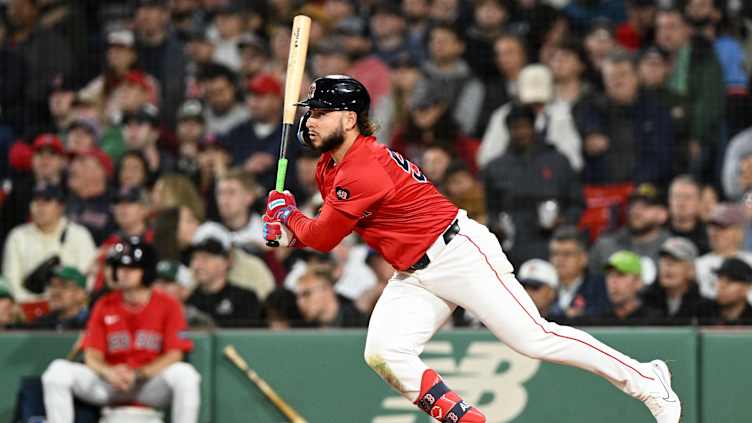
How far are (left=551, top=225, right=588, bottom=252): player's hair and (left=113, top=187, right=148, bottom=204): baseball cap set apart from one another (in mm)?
2537

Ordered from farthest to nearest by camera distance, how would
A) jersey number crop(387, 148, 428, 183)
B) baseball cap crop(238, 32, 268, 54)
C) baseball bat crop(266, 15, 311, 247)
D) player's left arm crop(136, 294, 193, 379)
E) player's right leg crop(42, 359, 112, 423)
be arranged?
baseball cap crop(238, 32, 268, 54)
player's left arm crop(136, 294, 193, 379)
player's right leg crop(42, 359, 112, 423)
baseball bat crop(266, 15, 311, 247)
jersey number crop(387, 148, 428, 183)

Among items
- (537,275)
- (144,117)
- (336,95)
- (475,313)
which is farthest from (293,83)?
(144,117)

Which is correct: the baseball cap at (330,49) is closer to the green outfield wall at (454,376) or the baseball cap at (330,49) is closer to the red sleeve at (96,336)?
the green outfield wall at (454,376)

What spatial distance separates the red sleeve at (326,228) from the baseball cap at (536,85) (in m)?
3.95

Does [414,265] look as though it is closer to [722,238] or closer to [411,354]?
[411,354]

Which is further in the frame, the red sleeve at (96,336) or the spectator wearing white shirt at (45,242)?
the spectator wearing white shirt at (45,242)

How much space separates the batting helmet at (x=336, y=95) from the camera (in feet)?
17.1

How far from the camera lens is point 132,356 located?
22.0ft

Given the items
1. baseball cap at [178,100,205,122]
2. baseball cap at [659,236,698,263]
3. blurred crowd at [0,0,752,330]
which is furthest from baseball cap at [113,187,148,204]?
baseball cap at [659,236,698,263]

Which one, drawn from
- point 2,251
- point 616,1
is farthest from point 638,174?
point 2,251

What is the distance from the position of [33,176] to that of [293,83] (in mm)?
3729

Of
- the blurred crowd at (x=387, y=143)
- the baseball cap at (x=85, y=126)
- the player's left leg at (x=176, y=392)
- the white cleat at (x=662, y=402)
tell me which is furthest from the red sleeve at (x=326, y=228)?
the baseball cap at (x=85, y=126)

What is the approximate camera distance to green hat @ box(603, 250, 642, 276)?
23.9 ft

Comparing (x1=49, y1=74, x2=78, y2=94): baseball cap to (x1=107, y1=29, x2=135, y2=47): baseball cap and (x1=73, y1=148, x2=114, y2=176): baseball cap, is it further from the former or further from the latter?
(x1=73, y1=148, x2=114, y2=176): baseball cap
